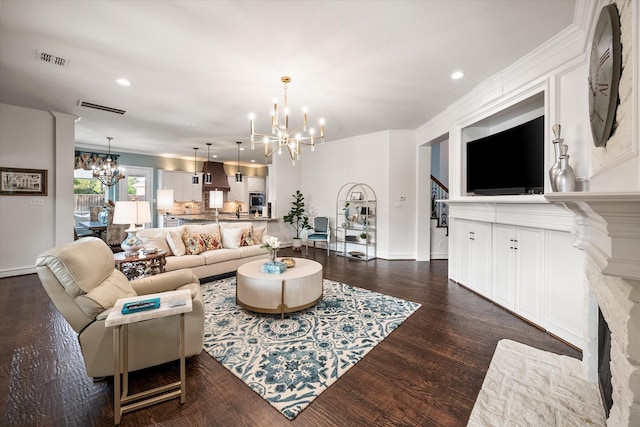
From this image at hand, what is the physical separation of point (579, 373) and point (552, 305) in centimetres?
72

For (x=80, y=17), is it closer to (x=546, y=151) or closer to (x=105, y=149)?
(x=546, y=151)

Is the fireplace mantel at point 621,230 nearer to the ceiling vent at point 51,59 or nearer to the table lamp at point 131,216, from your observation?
the table lamp at point 131,216

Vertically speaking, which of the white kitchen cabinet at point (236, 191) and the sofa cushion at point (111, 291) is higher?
the white kitchen cabinet at point (236, 191)

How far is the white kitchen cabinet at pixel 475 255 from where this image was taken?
3.39 meters

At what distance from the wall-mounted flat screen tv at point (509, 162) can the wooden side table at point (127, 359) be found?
3508 millimetres

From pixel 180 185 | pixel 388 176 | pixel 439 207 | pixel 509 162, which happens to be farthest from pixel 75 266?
pixel 180 185

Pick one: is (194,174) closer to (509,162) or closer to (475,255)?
(475,255)

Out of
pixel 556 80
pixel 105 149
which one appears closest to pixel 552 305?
pixel 556 80

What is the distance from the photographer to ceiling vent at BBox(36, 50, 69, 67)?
272cm

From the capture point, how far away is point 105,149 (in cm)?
743

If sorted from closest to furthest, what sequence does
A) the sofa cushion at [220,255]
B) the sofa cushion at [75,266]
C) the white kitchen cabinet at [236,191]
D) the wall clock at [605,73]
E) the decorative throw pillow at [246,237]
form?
the wall clock at [605,73] < the sofa cushion at [75,266] < the sofa cushion at [220,255] < the decorative throw pillow at [246,237] < the white kitchen cabinet at [236,191]

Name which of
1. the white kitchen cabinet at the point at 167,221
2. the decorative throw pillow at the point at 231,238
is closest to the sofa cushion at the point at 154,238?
the decorative throw pillow at the point at 231,238

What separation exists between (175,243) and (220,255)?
2.22 feet

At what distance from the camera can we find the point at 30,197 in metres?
4.43
